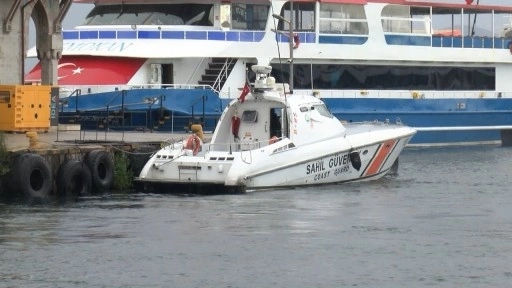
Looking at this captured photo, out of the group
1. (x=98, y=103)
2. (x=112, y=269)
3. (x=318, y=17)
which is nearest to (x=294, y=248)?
(x=112, y=269)

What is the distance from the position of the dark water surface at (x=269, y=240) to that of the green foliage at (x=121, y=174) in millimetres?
1067

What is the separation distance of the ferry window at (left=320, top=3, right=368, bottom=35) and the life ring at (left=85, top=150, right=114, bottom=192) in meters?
15.2

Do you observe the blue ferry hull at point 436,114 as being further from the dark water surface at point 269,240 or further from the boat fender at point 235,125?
the dark water surface at point 269,240

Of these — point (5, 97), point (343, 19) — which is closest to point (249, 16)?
point (343, 19)

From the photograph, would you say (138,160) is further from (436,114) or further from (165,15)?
(436,114)

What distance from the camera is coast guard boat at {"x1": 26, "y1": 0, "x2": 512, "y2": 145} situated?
4078 cm

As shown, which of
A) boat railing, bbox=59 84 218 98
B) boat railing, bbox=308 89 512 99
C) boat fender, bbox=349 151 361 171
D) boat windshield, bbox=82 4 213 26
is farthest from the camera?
boat railing, bbox=308 89 512 99

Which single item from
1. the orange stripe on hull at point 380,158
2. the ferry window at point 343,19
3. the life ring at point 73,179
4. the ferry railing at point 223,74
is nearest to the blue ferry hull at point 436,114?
the ferry window at point 343,19

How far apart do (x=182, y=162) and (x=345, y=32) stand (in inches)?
649

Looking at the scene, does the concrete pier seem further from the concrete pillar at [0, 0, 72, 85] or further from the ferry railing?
the ferry railing

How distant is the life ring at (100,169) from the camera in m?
30.3

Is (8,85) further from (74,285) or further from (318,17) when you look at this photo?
(74,285)

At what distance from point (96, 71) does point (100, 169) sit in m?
11.0

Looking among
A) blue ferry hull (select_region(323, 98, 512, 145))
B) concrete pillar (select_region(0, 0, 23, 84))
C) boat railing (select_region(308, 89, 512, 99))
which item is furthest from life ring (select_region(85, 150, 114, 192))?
blue ferry hull (select_region(323, 98, 512, 145))
